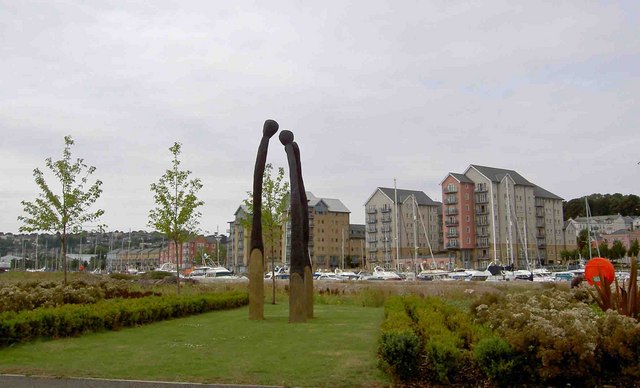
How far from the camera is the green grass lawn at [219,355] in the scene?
8.69 meters

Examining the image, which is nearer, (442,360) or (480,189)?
(442,360)

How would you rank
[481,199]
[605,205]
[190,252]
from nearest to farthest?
1. [481,199]
2. [605,205]
3. [190,252]

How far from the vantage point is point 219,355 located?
1033cm

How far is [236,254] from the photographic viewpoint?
119m

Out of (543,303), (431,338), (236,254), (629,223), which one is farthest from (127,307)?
(629,223)

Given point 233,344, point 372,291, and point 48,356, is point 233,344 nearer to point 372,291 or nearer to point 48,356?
point 48,356

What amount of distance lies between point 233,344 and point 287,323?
12.9 ft

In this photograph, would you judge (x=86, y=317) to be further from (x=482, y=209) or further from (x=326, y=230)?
(x=326, y=230)

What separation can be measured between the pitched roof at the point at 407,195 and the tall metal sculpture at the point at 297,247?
89.9 metres

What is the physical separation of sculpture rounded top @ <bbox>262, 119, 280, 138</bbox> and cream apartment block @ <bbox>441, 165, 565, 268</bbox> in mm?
76628

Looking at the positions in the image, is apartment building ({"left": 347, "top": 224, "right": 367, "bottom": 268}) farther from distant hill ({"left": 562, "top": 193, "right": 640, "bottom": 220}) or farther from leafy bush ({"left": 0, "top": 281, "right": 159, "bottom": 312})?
leafy bush ({"left": 0, "top": 281, "right": 159, "bottom": 312})

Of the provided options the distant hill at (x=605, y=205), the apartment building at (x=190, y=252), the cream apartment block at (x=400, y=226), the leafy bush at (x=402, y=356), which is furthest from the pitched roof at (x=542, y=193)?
the leafy bush at (x=402, y=356)

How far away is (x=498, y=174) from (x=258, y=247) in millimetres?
84035

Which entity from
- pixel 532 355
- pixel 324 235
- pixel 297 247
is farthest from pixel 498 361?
pixel 324 235
